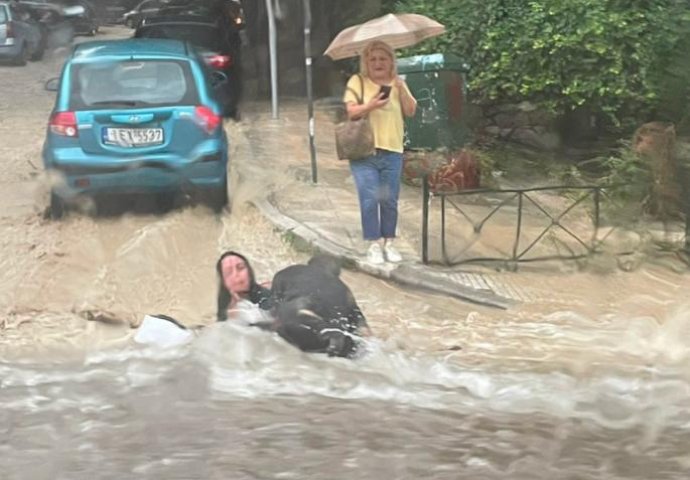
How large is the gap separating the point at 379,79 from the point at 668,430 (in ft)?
12.3

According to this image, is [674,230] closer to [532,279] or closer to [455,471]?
[532,279]

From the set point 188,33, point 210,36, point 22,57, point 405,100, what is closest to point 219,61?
point 210,36

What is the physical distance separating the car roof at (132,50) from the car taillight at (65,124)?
2.39 ft

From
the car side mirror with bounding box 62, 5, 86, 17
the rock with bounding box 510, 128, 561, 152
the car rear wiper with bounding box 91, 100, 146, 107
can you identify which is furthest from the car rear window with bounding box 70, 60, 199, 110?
the car side mirror with bounding box 62, 5, 86, 17

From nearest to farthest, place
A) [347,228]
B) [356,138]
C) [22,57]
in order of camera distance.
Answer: [356,138] → [347,228] → [22,57]

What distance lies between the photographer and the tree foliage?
32.7 feet

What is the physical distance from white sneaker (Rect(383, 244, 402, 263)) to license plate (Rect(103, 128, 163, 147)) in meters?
2.41

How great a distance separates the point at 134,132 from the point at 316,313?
12.6 feet

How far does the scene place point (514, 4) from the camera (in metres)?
10.9

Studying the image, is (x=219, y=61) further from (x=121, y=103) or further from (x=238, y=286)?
(x=238, y=286)

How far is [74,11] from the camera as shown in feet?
78.0

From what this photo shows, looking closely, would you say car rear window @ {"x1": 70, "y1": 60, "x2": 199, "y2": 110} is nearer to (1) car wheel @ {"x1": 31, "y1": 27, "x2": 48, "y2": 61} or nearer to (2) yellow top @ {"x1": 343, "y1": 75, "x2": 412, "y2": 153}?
(2) yellow top @ {"x1": 343, "y1": 75, "x2": 412, "y2": 153}

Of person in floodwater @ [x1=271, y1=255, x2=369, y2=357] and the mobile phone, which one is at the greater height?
the mobile phone

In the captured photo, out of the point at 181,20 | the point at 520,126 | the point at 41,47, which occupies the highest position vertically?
the point at 181,20
